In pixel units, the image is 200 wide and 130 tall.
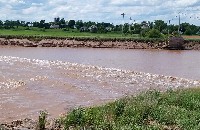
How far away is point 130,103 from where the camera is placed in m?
16.0

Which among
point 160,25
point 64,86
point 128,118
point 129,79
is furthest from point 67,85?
point 160,25

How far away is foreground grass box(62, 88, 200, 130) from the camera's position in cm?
1280

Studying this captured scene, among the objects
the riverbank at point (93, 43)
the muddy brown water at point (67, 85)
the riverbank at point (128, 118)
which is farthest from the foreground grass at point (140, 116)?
the riverbank at point (93, 43)

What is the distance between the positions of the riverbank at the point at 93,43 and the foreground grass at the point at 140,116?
53.6 meters

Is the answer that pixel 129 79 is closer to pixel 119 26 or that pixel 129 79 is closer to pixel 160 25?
pixel 160 25

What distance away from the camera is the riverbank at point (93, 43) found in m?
69.3

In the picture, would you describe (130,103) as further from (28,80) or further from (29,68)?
(29,68)

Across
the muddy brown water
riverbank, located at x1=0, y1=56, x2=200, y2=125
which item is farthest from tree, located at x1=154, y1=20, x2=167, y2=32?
riverbank, located at x1=0, y1=56, x2=200, y2=125

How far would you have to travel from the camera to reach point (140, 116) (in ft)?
46.4

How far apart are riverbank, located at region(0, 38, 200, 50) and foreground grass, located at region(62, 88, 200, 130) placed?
53.6m

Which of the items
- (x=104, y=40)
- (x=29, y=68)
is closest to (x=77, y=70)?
(x=29, y=68)

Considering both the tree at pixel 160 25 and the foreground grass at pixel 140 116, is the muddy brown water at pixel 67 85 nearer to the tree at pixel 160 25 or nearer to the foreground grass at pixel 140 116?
the foreground grass at pixel 140 116

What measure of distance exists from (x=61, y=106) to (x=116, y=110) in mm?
5082

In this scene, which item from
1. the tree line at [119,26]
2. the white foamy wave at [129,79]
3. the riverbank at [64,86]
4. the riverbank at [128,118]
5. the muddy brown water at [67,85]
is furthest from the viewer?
the tree line at [119,26]
